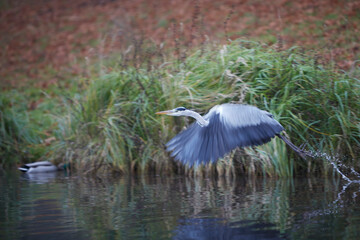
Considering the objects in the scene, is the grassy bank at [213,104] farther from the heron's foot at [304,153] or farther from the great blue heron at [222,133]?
the great blue heron at [222,133]

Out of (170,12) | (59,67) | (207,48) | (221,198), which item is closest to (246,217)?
(221,198)

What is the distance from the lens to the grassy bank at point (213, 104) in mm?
6535

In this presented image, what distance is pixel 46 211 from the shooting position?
4.89 metres

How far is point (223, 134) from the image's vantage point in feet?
16.9

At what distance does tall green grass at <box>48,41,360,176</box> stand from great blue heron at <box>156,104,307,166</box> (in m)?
1.28

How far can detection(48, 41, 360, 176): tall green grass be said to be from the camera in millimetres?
6535

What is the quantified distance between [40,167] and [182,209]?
3.99 metres

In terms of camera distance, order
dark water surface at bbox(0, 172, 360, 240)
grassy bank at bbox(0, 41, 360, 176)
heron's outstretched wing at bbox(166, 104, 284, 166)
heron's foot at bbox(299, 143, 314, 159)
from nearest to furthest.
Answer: dark water surface at bbox(0, 172, 360, 240), heron's outstretched wing at bbox(166, 104, 284, 166), heron's foot at bbox(299, 143, 314, 159), grassy bank at bbox(0, 41, 360, 176)

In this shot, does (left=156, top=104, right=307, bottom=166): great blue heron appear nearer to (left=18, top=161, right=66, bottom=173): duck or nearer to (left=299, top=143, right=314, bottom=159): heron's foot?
(left=299, top=143, right=314, bottom=159): heron's foot

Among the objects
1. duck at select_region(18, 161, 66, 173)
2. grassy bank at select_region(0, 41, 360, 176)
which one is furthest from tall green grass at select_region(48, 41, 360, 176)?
duck at select_region(18, 161, 66, 173)

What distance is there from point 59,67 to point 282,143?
29.5ft

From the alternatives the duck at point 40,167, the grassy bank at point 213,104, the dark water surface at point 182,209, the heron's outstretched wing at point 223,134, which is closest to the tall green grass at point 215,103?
the grassy bank at point 213,104

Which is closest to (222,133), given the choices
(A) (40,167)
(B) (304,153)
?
(B) (304,153)

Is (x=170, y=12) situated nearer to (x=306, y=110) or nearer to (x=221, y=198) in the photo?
(x=306, y=110)
